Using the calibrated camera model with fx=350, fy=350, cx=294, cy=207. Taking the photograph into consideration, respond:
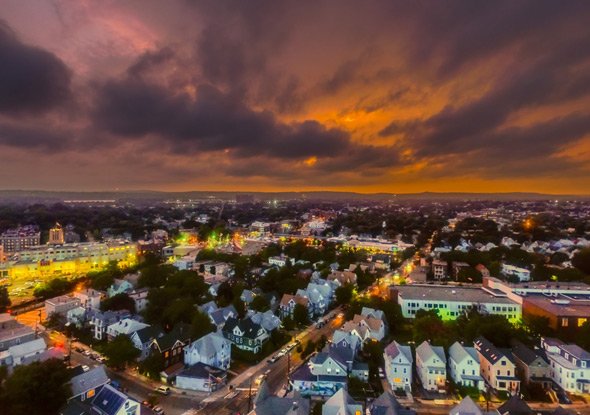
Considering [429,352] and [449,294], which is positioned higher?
[429,352]

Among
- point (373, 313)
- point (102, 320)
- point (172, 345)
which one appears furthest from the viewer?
point (373, 313)

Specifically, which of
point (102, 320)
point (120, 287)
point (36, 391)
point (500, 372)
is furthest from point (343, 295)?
point (36, 391)

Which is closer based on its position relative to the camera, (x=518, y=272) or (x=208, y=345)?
(x=208, y=345)

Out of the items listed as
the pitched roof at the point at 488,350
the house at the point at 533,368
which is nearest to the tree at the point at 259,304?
the pitched roof at the point at 488,350

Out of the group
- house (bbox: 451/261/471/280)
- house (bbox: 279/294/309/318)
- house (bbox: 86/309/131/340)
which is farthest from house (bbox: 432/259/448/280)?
house (bbox: 86/309/131/340)

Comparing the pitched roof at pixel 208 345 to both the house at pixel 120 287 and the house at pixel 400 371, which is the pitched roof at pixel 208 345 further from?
the house at pixel 120 287

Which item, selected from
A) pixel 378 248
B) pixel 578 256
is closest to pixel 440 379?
pixel 578 256

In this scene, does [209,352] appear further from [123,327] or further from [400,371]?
[400,371]
